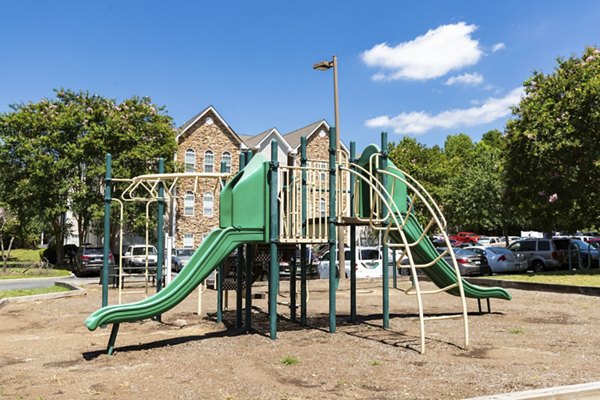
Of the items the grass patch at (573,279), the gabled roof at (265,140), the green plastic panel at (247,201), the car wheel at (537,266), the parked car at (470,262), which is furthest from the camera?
the gabled roof at (265,140)

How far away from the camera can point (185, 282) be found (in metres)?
8.16

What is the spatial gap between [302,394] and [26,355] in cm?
462

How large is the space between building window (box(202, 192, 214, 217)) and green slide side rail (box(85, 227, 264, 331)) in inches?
1309

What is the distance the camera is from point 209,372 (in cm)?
662

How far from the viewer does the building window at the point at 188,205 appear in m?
41.1

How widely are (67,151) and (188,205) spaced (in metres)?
12.4

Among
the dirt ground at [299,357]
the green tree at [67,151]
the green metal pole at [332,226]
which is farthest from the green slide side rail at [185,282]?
the green tree at [67,151]

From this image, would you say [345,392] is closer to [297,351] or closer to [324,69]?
[297,351]

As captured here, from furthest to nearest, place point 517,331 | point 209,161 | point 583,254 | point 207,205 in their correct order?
point 207,205 → point 209,161 → point 583,254 → point 517,331

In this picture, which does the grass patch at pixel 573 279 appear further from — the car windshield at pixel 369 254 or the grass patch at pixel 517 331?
the grass patch at pixel 517 331

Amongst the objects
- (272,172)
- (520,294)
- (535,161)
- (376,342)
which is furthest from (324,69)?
(376,342)

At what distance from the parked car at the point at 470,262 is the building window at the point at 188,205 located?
2302 centimetres

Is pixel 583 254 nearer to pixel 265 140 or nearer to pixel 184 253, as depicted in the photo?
pixel 184 253

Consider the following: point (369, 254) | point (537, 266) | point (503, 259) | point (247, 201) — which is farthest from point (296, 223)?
point (537, 266)
